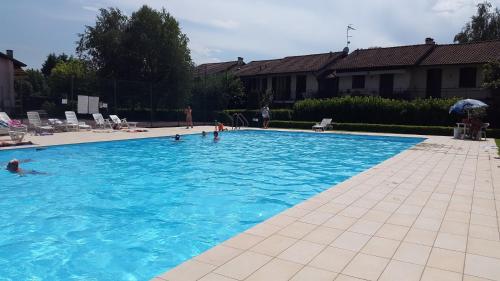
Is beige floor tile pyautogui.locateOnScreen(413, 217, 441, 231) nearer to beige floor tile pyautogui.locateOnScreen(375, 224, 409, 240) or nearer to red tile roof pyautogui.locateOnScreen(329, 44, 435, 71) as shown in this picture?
beige floor tile pyautogui.locateOnScreen(375, 224, 409, 240)

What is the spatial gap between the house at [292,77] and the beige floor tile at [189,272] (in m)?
30.5

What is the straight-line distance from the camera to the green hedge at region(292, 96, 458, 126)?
22328mm

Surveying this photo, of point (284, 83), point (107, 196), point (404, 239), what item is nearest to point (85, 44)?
point (284, 83)

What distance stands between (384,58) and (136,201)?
1127 inches

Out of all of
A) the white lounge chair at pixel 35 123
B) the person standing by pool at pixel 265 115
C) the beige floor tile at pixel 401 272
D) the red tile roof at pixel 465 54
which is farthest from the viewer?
the red tile roof at pixel 465 54

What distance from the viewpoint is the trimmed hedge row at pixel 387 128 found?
21.1 meters

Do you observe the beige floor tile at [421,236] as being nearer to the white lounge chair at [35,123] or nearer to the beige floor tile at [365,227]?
the beige floor tile at [365,227]

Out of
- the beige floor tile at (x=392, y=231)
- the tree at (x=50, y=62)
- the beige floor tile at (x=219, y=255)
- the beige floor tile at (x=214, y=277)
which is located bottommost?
the beige floor tile at (x=214, y=277)

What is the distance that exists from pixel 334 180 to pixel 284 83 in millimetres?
27882

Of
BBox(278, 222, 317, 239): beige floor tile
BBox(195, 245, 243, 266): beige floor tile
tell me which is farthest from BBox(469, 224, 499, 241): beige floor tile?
BBox(195, 245, 243, 266): beige floor tile

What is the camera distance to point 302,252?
3768 mm

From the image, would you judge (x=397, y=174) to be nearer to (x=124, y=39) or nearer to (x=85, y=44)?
(x=124, y=39)

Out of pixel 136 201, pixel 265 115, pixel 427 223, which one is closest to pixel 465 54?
pixel 265 115

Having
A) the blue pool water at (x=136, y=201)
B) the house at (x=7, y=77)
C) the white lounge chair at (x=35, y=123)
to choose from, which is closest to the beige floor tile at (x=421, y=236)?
the blue pool water at (x=136, y=201)
